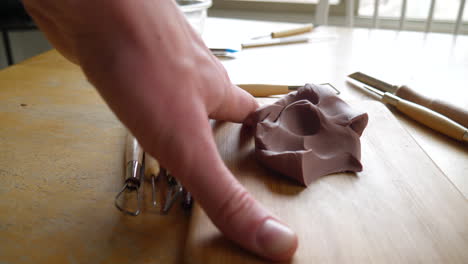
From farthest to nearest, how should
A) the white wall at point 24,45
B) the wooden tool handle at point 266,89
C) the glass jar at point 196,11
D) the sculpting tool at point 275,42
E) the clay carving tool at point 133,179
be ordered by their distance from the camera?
the white wall at point 24,45
the sculpting tool at point 275,42
the glass jar at point 196,11
the wooden tool handle at point 266,89
the clay carving tool at point 133,179

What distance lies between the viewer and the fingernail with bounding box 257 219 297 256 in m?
0.32

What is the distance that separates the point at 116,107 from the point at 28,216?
0.67 ft

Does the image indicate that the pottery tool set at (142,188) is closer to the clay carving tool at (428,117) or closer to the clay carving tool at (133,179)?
the clay carving tool at (133,179)

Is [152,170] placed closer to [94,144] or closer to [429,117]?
[94,144]

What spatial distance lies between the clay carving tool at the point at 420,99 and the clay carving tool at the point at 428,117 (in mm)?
16

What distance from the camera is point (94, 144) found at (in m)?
0.57

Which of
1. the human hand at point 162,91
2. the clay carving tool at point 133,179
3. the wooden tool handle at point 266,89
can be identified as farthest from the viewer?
the wooden tool handle at point 266,89

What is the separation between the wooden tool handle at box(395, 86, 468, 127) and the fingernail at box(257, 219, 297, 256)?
44cm

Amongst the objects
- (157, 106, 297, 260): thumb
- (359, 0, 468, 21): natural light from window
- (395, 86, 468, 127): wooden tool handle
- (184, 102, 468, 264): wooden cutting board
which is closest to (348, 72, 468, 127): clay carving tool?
(395, 86, 468, 127): wooden tool handle

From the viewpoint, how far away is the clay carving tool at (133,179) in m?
0.41

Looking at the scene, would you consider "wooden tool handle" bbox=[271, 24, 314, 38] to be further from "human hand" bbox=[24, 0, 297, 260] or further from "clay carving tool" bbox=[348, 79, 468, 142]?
"human hand" bbox=[24, 0, 297, 260]

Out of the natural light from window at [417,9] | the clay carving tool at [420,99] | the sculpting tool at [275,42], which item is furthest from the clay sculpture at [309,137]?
the natural light from window at [417,9]

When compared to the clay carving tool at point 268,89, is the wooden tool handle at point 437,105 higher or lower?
lower

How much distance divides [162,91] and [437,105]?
540 millimetres
